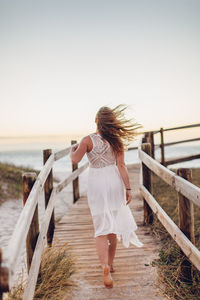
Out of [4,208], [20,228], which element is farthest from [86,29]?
[20,228]

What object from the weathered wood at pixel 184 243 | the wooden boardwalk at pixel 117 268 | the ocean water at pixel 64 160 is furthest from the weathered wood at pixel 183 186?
the ocean water at pixel 64 160

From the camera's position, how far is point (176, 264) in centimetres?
320

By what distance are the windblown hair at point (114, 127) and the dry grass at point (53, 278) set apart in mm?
1391

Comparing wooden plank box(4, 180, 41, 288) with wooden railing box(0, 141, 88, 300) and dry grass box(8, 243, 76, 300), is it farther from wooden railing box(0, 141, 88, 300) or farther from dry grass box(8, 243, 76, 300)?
dry grass box(8, 243, 76, 300)

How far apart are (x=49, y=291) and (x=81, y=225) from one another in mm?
2380

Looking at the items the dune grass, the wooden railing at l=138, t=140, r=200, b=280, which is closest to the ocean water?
the dune grass

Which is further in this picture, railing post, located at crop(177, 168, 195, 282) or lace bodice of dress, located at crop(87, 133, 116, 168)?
lace bodice of dress, located at crop(87, 133, 116, 168)

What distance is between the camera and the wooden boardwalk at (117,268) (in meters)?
2.88

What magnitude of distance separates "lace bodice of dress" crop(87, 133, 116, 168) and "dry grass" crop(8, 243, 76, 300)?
46.1 inches

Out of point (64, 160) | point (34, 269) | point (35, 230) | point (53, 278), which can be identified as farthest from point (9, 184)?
point (64, 160)

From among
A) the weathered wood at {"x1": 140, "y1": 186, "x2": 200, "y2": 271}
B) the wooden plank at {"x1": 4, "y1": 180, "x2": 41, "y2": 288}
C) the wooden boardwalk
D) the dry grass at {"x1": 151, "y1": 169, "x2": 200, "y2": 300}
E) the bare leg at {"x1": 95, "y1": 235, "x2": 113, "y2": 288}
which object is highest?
the wooden plank at {"x1": 4, "y1": 180, "x2": 41, "y2": 288}

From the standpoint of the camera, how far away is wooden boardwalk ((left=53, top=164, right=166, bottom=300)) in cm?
288

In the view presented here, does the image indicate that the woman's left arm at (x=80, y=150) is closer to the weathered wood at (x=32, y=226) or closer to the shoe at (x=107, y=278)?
the weathered wood at (x=32, y=226)

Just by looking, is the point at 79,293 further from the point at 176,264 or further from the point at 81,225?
the point at 81,225
